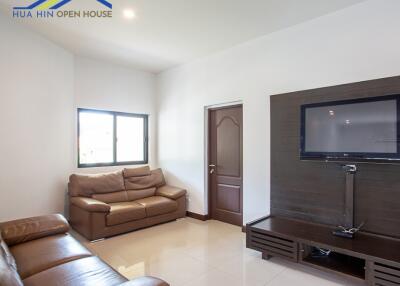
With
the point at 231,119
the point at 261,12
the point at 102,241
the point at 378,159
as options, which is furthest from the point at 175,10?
the point at 102,241

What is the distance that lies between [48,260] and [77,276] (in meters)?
0.42

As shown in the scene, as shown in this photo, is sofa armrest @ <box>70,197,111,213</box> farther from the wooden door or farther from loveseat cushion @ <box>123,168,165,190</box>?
the wooden door

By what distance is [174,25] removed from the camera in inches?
126

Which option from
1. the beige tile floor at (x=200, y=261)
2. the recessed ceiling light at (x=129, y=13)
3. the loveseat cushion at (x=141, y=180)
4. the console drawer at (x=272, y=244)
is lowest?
the beige tile floor at (x=200, y=261)

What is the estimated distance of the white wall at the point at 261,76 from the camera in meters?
2.63

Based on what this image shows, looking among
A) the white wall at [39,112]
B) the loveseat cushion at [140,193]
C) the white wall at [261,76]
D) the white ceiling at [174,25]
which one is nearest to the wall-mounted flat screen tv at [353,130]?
the white wall at [261,76]

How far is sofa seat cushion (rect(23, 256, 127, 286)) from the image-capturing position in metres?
1.63

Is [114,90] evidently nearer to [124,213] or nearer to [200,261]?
[124,213]

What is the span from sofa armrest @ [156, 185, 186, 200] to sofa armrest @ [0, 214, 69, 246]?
1.99 meters

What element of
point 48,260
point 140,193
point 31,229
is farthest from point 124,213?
point 48,260

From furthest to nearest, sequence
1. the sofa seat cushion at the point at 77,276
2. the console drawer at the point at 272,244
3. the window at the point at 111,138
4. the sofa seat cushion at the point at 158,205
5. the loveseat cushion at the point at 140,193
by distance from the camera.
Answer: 1. the window at the point at 111,138
2. the loveseat cushion at the point at 140,193
3. the sofa seat cushion at the point at 158,205
4. the console drawer at the point at 272,244
5. the sofa seat cushion at the point at 77,276

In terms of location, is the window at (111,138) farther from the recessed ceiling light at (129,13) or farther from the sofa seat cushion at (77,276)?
the sofa seat cushion at (77,276)

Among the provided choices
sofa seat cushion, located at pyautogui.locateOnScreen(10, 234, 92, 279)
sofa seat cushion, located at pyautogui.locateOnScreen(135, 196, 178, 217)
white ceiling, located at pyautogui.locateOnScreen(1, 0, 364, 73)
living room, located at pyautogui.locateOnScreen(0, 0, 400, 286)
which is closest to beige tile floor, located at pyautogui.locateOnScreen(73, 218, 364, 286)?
living room, located at pyautogui.locateOnScreen(0, 0, 400, 286)

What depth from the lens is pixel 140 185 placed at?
459 centimetres
